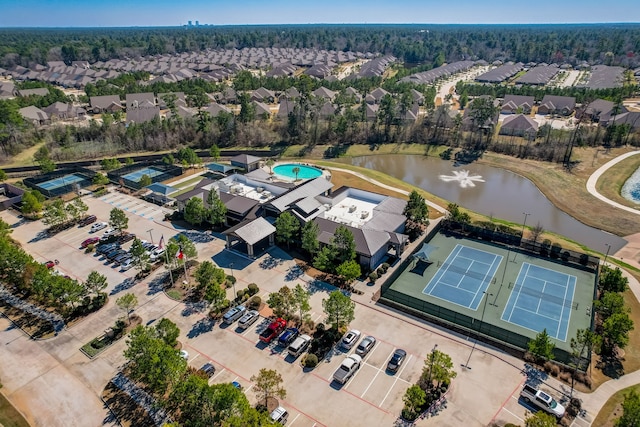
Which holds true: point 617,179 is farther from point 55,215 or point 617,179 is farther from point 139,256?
point 55,215

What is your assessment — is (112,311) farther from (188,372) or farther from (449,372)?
(449,372)

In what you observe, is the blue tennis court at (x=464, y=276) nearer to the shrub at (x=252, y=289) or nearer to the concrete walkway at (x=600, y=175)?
the shrub at (x=252, y=289)

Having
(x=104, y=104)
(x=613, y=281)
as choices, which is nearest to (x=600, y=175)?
(x=613, y=281)

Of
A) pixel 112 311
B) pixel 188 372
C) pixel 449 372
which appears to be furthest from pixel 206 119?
pixel 449 372

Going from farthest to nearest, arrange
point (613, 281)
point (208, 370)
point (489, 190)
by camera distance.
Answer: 1. point (489, 190)
2. point (613, 281)
3. point (208, 370)

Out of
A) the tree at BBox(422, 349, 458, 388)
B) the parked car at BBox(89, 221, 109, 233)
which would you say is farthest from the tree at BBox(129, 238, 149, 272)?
the tree at BBox(422, 349, 458, 388)

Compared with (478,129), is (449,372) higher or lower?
lower
